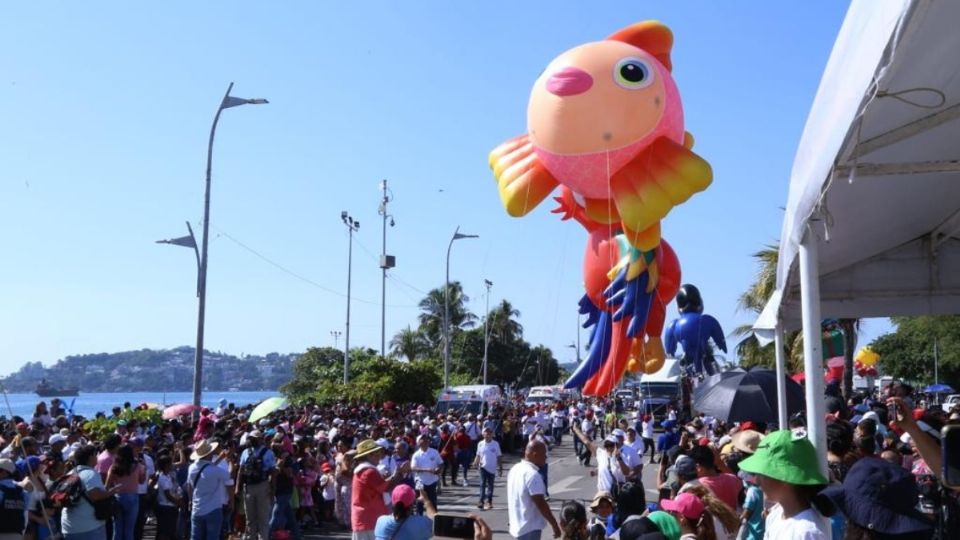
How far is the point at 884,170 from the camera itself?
5457 millimetres

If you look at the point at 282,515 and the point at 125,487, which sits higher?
the point at 125,487

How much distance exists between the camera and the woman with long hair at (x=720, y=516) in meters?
5.72

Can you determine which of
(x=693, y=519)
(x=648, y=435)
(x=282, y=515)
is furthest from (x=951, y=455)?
(x=648, y=435)

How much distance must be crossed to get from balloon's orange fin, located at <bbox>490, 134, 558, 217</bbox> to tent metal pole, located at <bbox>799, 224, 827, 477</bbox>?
823 cm

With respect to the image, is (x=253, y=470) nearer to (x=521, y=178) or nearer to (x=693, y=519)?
(x=521, y=178)

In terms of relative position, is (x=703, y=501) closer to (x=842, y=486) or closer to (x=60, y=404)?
(x=842, y=486)

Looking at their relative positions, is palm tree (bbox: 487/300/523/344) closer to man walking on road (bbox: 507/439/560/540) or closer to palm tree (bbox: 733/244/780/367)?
palm tree (bbox: 733/244/780/367)

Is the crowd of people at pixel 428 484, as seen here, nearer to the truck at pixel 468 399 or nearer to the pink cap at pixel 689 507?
the pink cap at pixel 689 507

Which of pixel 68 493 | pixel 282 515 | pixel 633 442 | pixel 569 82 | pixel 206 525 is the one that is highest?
pixel 569 82

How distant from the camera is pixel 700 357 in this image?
2403 centimetres

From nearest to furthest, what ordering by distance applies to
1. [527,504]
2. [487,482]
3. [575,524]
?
[575,524]
[527,504]
[487,482]

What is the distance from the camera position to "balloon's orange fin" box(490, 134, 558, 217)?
564 inches

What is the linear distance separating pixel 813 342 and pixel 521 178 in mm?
8561

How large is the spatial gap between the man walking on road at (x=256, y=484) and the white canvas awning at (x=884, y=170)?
7.05 metres
